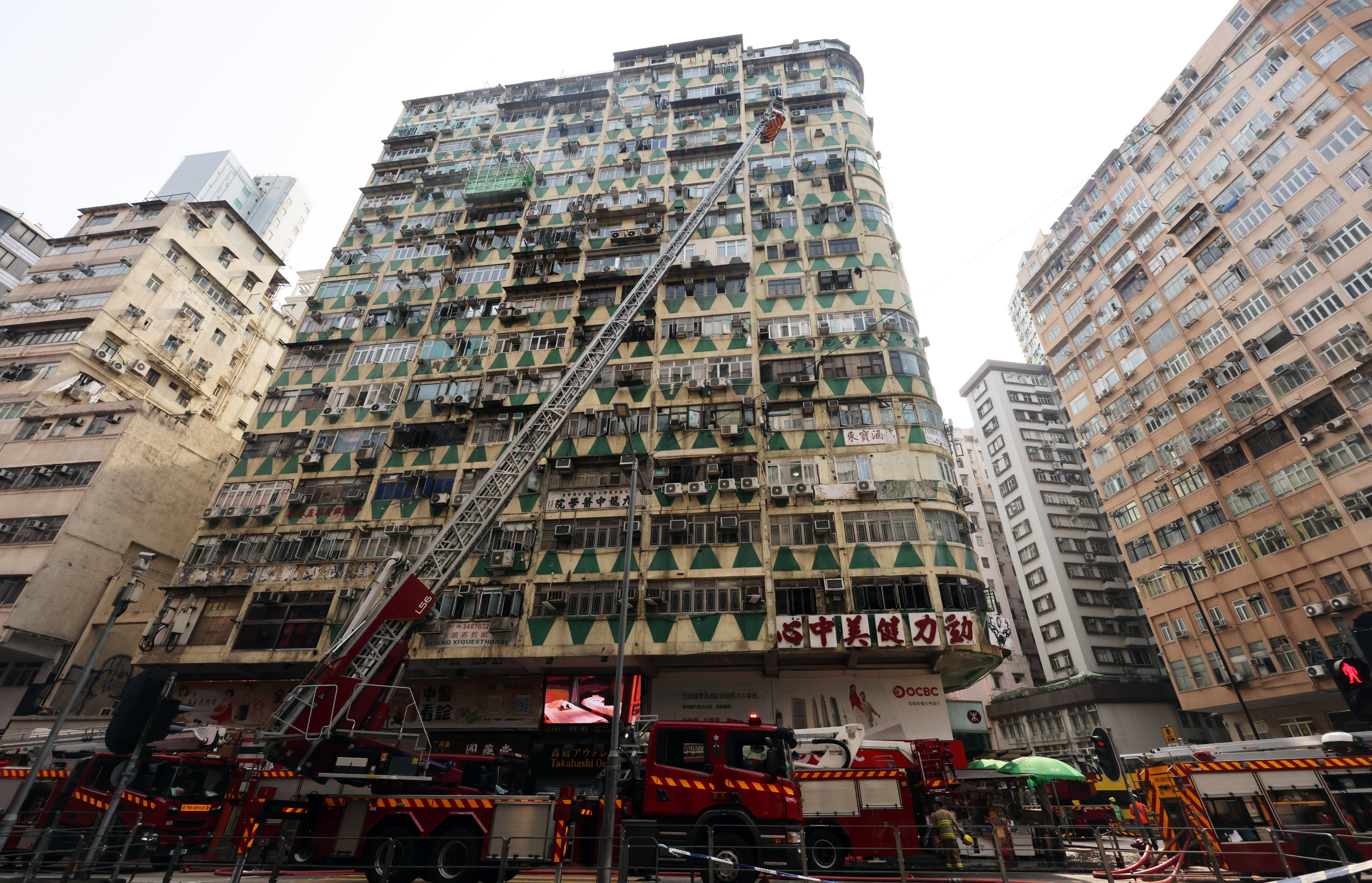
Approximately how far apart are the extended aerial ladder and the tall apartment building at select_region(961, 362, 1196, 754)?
42.2 metres

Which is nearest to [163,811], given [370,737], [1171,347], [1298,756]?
[370,737]

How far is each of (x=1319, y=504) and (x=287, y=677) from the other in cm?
4714

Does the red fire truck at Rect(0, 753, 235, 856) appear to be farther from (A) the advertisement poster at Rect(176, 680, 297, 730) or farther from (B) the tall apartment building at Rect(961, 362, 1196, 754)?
(B) the tall apartment building at Rect(961, 362, 1196, 754)

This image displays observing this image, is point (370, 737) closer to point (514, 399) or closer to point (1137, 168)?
point (514, 399)

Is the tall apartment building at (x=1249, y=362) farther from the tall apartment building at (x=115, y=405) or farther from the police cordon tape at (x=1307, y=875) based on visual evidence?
the tall apartment building at (x=115, y=405)

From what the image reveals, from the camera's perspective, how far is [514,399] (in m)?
29.9

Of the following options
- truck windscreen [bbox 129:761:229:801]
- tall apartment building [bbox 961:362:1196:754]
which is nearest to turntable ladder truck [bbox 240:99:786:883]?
truck windscreen [bbox 129:761:229:801]

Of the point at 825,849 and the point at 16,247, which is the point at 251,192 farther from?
the point at 825,849

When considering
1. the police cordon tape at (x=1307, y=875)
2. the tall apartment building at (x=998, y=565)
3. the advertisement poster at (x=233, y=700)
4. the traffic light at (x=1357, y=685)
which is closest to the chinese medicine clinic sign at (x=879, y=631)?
the police cordon tape at (x=1307, y=875)

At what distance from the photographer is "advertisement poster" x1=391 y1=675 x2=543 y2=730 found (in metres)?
24.0

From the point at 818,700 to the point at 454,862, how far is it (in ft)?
47.3

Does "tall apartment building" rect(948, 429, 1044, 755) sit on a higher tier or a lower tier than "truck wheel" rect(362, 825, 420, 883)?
higher

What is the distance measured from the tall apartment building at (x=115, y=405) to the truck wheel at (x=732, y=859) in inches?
1289

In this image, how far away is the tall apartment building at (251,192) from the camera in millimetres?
74375
